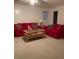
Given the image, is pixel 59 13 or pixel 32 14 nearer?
pixel 59 13

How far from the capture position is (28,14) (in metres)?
6.22

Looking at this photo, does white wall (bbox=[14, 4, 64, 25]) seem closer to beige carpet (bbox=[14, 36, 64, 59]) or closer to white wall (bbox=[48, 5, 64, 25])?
white wall (bbox=[48, 5, 64, 25])

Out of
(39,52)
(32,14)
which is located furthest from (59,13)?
(39,52)

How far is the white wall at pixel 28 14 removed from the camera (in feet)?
19.0

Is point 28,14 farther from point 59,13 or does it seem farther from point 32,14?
point 59,13

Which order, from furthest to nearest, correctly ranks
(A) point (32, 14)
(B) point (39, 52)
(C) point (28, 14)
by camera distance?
(A) point (32, 14) < (C) point (28, 14) < (B) point (39, 52)

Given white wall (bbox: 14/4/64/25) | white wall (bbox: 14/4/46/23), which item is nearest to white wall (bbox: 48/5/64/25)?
white wall (bbox: 14/4/64/25)

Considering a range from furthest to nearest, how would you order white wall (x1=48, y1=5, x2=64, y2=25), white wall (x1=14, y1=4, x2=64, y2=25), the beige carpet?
white wall (x1=14, y1=4, x2=64, y2=25)
white wall (x1=48, y1=5, x2=64, y2=25)
the beige carpet

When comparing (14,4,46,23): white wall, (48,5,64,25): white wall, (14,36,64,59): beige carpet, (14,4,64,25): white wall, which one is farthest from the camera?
(14,4,46,23): white wall

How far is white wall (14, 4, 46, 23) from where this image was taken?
579 cm

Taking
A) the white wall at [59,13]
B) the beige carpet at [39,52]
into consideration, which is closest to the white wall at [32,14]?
the white wall at [59,13]
